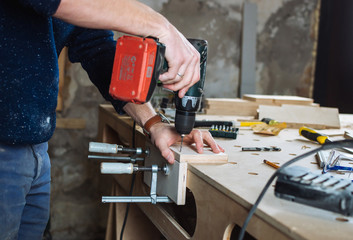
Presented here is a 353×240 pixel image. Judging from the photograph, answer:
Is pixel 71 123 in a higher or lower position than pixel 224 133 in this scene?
lower

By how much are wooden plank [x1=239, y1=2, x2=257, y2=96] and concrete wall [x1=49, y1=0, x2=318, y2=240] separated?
1.6 inches

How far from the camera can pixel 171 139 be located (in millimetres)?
983

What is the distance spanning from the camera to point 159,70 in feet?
2.54

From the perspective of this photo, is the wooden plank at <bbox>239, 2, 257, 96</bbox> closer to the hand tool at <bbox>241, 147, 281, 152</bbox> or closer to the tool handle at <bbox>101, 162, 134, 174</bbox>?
the hand tool at <bbox>241, 147, 281, 152</bbox>

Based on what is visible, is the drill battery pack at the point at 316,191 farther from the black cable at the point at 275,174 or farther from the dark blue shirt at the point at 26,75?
the dark blue shirt at the point at 26,75

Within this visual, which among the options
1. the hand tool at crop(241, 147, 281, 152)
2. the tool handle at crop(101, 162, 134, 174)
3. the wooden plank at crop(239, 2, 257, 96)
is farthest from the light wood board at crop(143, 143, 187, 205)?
the wooden plank at crop(239, 2, 257, 96)

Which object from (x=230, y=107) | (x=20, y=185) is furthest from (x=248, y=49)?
(x=20, y=185)

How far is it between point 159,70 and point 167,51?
57 mm

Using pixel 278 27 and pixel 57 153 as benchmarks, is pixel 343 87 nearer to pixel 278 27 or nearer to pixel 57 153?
pixel 278 27

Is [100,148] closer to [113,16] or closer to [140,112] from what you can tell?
[140,112]

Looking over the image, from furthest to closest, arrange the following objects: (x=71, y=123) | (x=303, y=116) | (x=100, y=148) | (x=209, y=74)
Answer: (x=209, y=74), (x=71, y=123), (x=303, y=116), (x=100, y=148)

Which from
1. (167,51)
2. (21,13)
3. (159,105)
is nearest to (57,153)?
(159,105)

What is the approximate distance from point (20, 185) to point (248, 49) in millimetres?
2073

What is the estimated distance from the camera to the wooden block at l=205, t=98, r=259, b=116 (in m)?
1.88
